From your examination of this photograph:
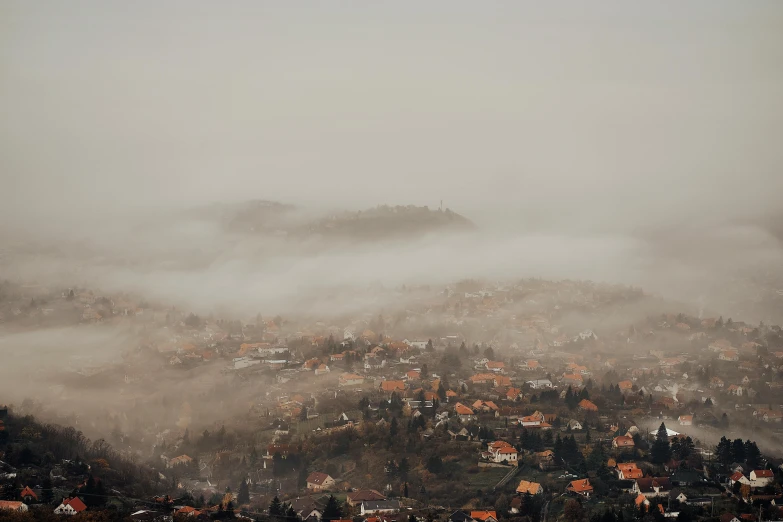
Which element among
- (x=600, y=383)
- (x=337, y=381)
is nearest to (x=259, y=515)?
(x=337, y=381)

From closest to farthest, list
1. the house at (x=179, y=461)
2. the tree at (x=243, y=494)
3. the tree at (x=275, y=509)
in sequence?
the tree at (x=275, y=509), the tree at (x=243, y=494), the house at (x=179, y=461)

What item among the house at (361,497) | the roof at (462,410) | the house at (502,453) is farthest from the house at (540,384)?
the house at (361,497)

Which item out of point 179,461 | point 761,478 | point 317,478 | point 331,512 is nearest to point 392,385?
point 317,478

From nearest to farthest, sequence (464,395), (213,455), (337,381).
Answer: (213,455) < (464,395) < (337,381)

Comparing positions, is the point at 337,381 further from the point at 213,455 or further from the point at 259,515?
the point at 259,515

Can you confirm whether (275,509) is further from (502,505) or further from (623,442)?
(623,442)

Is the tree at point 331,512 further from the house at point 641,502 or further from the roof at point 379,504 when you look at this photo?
the house at point 641,502
